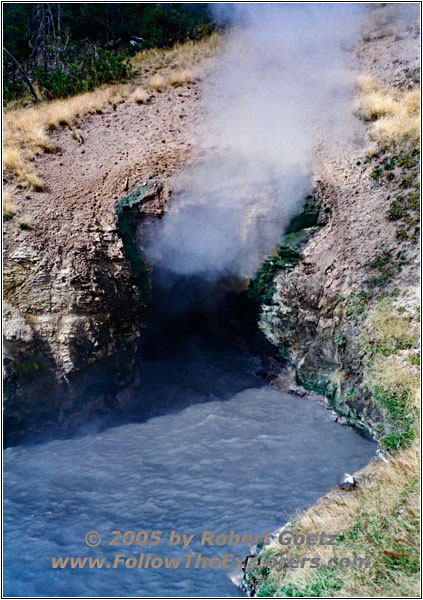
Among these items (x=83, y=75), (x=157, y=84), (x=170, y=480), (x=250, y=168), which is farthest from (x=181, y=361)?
(x=83, y=75)

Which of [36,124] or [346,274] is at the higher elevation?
[36,124]

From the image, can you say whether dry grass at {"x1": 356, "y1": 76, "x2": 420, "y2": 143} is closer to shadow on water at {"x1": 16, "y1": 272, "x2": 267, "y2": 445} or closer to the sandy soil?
the sandy soil

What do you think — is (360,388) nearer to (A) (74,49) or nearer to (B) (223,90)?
(B) (223,90)

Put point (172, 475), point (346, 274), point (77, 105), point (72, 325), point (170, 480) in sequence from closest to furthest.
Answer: point (170, 480)
point (172, 475)
point (72, 325)
point (346, 274)
point (77, 105)

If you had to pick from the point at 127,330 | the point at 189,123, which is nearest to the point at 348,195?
the point at 189,123

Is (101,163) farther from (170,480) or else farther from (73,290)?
(170,480)

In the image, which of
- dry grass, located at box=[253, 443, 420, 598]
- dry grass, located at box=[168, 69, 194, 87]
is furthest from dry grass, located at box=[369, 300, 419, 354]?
dry grass, located at box=[168, 69, 194, 87]

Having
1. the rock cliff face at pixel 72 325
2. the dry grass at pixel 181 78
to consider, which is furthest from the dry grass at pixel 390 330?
the dry grass at pixel 181 78
